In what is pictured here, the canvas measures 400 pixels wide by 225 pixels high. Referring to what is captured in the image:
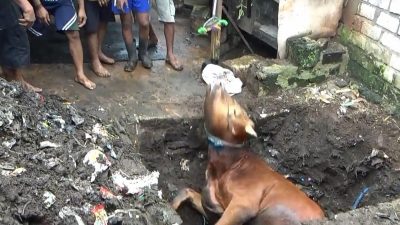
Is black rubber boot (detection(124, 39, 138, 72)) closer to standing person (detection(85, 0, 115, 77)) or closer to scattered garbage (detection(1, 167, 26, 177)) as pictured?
standing person (detection(85, 0, 115, 77))

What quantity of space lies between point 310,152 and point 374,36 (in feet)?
5.61

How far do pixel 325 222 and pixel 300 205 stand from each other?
677mm

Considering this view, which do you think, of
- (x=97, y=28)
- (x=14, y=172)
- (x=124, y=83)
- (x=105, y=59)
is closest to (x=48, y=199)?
(x=14, y=172)

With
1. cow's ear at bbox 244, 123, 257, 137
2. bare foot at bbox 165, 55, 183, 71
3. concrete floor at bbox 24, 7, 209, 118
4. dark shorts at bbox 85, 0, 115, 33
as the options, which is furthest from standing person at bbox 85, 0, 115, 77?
cow's ear at bbox 244, 123, 257, 137

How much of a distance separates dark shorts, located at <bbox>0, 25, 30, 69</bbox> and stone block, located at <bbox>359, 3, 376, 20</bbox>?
13.4 ft

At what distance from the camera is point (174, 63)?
7.55 metres

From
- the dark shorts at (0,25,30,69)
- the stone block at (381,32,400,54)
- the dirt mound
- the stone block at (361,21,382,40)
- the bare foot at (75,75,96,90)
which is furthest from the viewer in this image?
the stone block at (361,21,382,40)

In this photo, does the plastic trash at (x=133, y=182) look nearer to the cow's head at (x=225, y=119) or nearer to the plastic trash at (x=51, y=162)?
the plastic trash at (x=51, y=162)

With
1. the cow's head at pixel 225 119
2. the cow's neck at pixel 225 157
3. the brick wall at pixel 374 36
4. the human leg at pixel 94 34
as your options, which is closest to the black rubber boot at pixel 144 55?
the human leg at pixel 94 34

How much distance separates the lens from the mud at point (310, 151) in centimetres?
622

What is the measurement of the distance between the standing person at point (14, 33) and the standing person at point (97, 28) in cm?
100

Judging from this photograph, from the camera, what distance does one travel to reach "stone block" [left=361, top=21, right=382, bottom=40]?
22.4 ft

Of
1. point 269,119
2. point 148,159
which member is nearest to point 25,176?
point 148,159

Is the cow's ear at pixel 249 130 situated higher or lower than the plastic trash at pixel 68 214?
lower
